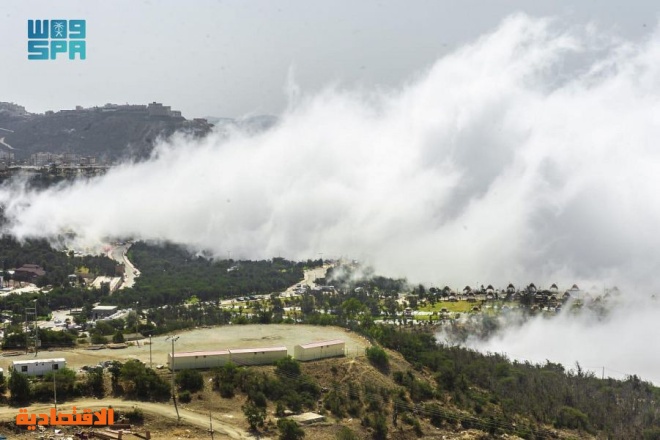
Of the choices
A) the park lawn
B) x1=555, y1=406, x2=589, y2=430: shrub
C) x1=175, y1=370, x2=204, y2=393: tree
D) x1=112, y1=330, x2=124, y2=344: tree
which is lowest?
x1=555, y1=406, x2=589, y2=430: shrub

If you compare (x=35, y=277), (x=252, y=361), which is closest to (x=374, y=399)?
(x=252, y=361)

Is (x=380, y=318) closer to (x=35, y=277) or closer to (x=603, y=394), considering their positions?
(x=603, y=394)

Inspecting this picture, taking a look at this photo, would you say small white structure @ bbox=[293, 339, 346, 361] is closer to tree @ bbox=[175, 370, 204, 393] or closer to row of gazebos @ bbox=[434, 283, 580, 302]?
tree @ bbox=[175, 370, 204, 393]

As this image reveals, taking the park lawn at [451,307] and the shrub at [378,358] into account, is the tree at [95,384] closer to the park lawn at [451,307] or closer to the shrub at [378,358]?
the shrub at [378,358]

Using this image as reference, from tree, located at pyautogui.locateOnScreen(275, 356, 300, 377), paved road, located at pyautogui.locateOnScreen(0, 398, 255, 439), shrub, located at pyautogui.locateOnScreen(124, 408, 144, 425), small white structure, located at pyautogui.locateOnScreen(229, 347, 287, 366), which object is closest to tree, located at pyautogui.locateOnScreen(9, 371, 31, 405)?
paved road, located at pyautogui.locateOnScreen(0, 398, 255, 439)

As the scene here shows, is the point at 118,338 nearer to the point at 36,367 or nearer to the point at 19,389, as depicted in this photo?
the point at 36,367

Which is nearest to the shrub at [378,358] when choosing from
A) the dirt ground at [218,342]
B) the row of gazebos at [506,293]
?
the dirt ground at [218,342]

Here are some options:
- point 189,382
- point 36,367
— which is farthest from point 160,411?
point 36,367
